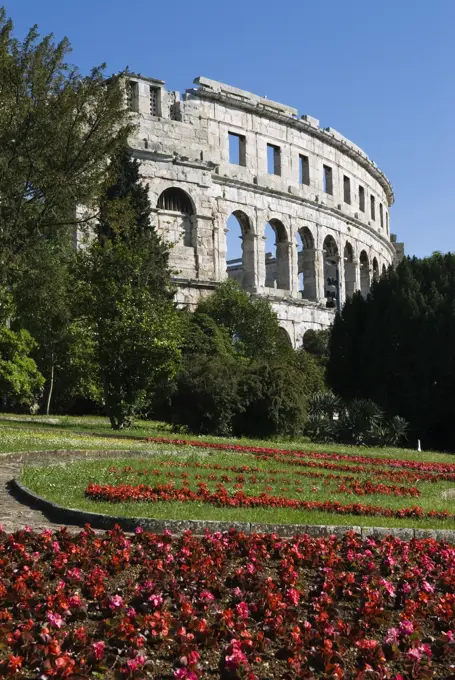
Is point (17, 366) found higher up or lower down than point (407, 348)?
lower down

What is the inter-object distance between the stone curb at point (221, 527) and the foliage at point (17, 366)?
2474cm

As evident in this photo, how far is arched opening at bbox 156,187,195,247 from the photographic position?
47.6 m

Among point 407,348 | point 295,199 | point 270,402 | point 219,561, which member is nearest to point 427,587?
point 219,561

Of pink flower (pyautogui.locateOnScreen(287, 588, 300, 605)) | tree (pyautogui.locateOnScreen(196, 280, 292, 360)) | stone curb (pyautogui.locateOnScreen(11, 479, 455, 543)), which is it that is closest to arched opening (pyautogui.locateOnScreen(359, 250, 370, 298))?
tree (pyautogui.locateOnScreen(196, 280, 292, 360))

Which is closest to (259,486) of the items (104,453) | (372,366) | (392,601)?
(104,453)

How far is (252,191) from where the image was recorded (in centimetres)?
5200

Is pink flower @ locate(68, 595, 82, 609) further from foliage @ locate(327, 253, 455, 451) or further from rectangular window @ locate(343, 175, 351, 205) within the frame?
rectangular window @ locate(343, 175, 351, 205)

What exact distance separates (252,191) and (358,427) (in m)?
27.4

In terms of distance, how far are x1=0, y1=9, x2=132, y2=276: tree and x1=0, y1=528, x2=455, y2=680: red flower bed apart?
15.6 meters

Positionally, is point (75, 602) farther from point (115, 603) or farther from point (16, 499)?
point (16, 499)

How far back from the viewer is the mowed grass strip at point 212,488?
9.34 metres

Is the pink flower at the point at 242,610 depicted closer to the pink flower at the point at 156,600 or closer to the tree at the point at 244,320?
the pink flower at the point at 156,600

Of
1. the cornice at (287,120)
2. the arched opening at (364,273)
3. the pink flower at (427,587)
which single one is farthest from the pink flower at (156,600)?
the arched opening at (364,273)

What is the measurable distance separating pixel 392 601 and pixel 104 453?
33.4 ft
